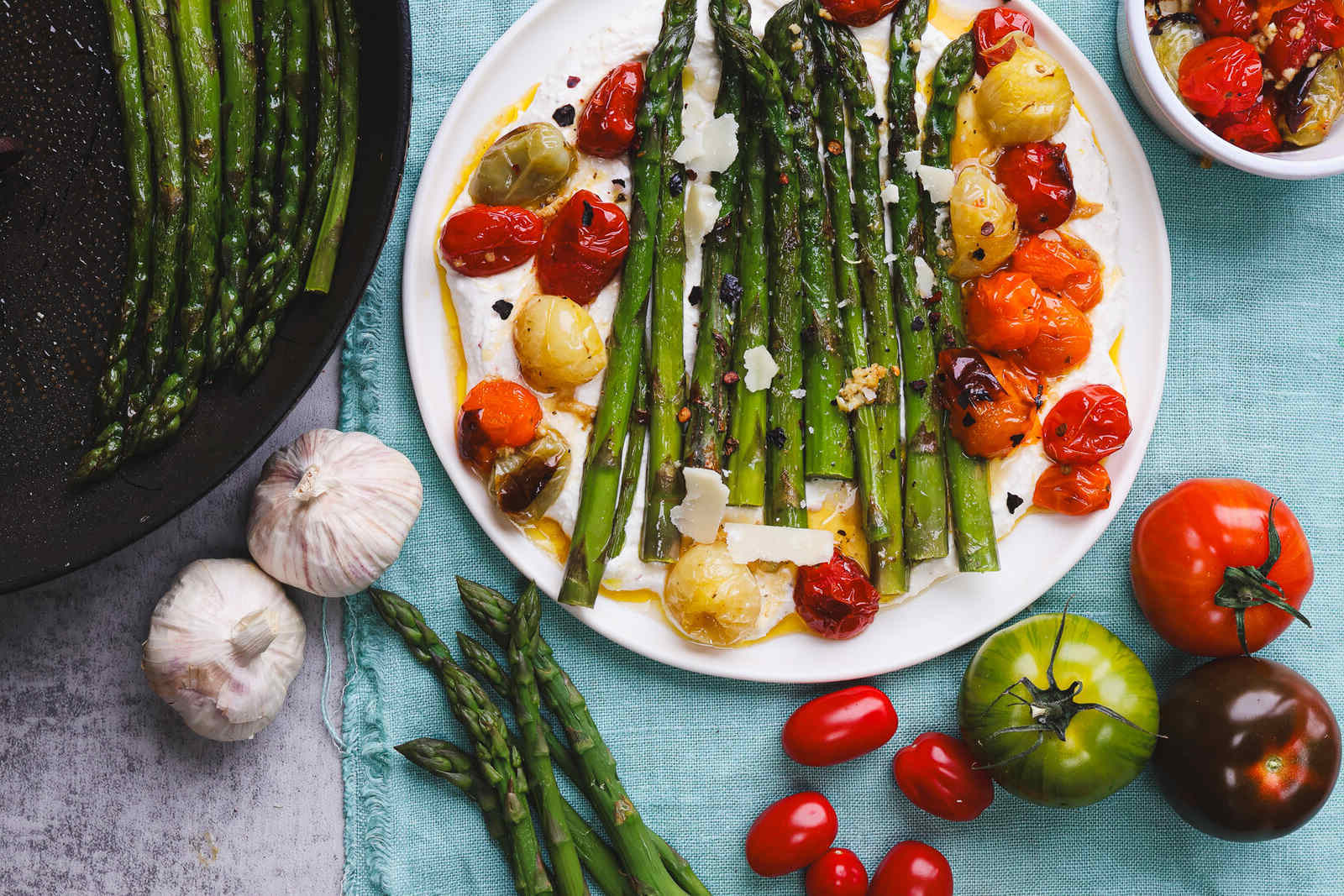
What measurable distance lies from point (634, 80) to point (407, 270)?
71 centimetres

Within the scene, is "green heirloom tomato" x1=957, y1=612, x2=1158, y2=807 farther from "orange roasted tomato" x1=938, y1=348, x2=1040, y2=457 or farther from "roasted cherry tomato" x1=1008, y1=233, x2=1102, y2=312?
"roasted cherry tomato" x1=1008, y1=233, x2=1102, y2=312

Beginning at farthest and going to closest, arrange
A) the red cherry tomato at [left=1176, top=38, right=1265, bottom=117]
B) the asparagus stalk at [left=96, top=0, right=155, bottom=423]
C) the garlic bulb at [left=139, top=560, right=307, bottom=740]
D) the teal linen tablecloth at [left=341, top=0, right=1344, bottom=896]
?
the teal linen tablecloth at [left=341, top=0, right=1344, bottom=896], the red cherry tomato at [left=1176, top=38, right=1265, bottom=117], the garlic bulb at [left=139, top=560, right=307, bottom=740], the asparagus stalk at [left=96, top=0, right=155, bottom=423]

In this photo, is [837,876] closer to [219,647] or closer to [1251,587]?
[1251,587]

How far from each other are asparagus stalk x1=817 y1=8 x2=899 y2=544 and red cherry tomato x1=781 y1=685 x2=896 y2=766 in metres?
0.39

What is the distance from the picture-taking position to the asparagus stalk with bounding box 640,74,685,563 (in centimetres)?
227

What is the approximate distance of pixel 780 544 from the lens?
7.36 ft

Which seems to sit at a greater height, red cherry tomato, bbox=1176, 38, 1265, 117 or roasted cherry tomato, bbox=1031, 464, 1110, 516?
red cherry tomato, bbox=1176, 38, 1265, 117

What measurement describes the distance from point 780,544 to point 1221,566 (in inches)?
40.7

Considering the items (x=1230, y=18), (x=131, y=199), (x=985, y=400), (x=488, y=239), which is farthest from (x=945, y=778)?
(x=131, y=199)

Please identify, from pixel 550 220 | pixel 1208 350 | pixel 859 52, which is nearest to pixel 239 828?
pixel 550 220

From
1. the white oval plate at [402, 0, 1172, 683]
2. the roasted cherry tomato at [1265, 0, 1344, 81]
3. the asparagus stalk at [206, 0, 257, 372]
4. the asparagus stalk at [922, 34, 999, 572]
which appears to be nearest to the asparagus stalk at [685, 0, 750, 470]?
the white oval plate at [402, 0, 1172, 683]

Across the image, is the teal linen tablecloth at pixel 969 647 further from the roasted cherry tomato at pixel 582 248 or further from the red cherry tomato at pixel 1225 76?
the roasted cherry tomato at pixel 582 248

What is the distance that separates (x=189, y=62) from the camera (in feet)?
6.60

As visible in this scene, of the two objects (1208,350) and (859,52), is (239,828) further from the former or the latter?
(1208,350)
